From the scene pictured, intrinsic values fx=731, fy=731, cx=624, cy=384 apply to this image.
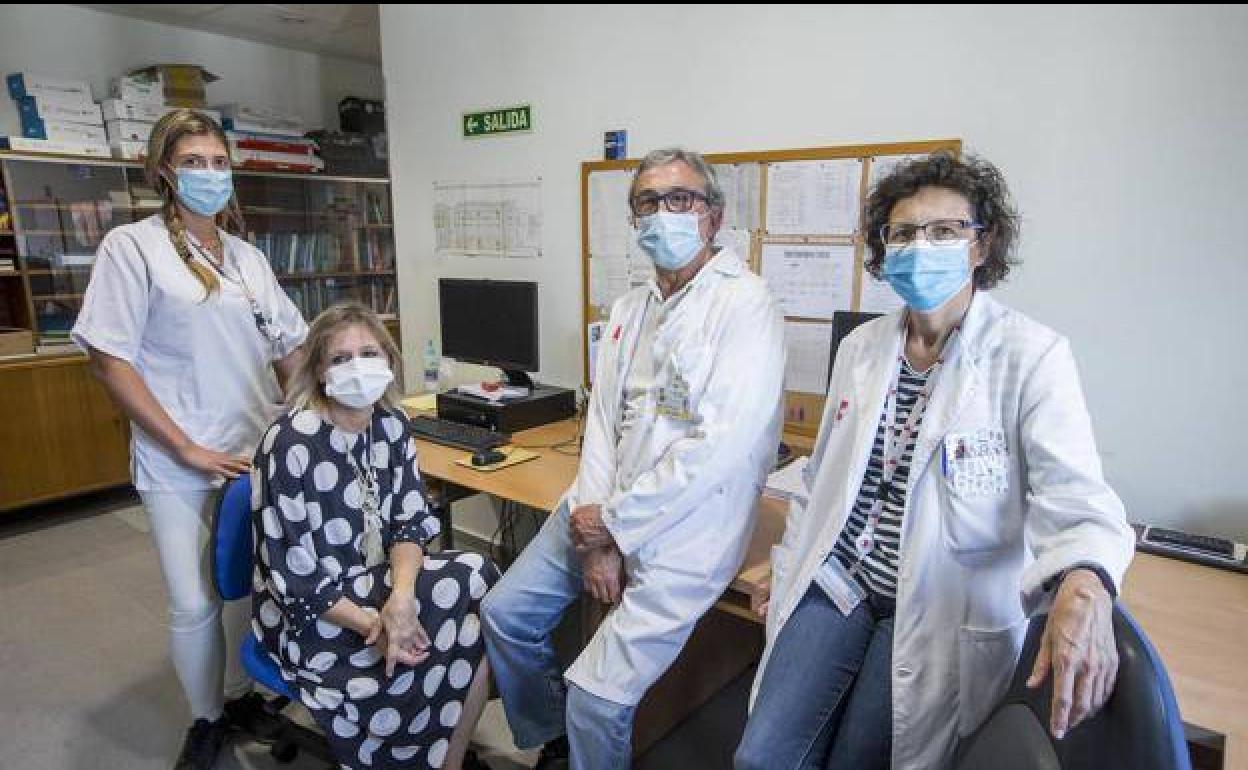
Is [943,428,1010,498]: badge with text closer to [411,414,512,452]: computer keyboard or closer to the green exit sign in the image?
[411,414,512,452]: computer keyboard

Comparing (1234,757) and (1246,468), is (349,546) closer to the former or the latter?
(1234,757)

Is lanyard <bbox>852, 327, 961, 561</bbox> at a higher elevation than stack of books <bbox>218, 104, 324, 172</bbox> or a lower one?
lower

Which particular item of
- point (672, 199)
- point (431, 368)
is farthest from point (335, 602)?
point (431, 368)

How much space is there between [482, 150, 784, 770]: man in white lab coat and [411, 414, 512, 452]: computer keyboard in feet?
2.02

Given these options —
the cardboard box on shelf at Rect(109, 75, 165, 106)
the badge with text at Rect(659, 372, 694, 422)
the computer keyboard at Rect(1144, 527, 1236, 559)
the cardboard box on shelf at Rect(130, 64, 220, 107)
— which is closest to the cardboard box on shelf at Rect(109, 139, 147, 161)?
the cardboard box on shelf at Rect(109, 75, 165, 106)

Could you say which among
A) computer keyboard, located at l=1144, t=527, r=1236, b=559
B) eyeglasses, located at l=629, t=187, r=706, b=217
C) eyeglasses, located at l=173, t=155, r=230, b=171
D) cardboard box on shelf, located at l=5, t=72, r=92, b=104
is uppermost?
cardboard box on shelf, located at l=5, t=72, r=92, b=104

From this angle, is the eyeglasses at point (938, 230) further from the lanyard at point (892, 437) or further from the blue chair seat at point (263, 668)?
the blue chair seat at point (263, 668)

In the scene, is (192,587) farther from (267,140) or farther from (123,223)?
(267,140)

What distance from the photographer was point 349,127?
16.6 ft

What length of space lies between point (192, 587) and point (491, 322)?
130cm

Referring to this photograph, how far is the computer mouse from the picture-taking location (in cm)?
224

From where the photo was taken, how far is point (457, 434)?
8.17ft

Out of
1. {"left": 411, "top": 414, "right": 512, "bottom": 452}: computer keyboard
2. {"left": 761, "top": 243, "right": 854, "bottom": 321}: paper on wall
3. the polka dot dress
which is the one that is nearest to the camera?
the polka dot dress

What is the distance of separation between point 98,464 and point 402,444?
→ 2.97 m
